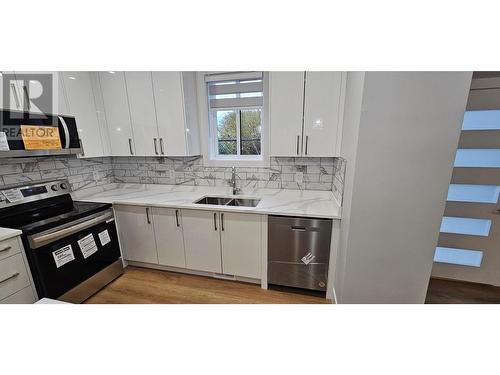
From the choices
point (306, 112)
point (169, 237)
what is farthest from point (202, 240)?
point (306, 112)

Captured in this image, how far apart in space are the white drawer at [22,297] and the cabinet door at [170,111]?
60.1 inches

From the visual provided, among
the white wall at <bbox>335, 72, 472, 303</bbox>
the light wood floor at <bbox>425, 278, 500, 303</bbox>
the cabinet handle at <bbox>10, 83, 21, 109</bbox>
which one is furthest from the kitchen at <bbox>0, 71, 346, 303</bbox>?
the light wood floor at <bbox>425, 278, 500, 303</bbox>

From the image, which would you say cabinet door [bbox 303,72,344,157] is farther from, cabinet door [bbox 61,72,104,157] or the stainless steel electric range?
cabinet door [bbox 61,72,104,157]

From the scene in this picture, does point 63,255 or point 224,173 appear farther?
point 224,173

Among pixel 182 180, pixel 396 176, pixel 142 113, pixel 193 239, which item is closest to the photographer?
pixel 396 176

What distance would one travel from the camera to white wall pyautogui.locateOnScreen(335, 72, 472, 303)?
1.11 metres

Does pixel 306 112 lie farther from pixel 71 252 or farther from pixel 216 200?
pixel 71 252

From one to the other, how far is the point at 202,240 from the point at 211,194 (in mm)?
558

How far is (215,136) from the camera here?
2439 mm

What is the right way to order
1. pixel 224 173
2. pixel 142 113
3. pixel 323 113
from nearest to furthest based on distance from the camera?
pixel 323 113 < pixel 142 113 < pixel 224 173

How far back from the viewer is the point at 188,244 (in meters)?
2.02

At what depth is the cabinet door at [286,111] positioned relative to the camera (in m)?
1.74

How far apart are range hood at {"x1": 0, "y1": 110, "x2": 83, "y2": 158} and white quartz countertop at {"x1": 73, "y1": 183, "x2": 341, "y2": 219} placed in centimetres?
63

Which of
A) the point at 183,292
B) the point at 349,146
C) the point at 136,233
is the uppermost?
the point at 349,146
